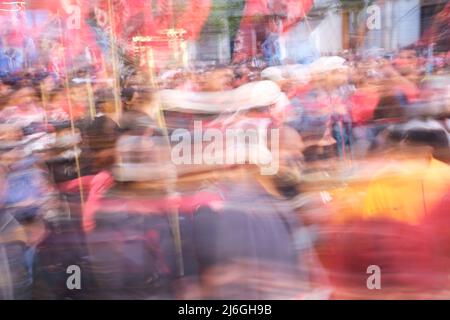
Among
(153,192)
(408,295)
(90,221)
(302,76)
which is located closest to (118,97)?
(153,192)

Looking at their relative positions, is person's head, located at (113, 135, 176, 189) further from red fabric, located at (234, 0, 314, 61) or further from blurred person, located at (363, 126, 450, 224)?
blurred person, located at (363, 126, 450, 224)

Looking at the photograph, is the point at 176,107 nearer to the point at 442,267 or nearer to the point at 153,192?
the point at 153,192

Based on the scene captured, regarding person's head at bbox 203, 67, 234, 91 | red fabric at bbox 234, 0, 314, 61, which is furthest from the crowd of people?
red fabric at bbox 234, 0, 314, 61

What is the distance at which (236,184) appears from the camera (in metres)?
1.99

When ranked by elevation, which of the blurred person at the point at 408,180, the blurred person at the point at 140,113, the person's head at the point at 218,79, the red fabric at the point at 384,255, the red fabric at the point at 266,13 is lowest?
the red fabric at the point at 384,255

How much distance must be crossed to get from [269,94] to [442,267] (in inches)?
40.1

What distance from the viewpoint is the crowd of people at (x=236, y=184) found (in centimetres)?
192

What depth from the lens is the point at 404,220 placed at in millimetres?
1973

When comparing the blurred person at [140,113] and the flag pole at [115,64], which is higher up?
the flag pole at [115,64]

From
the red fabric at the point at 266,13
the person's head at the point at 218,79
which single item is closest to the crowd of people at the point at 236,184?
the person's head at the point at 218,79

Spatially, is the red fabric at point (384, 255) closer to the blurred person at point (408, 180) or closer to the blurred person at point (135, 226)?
the blurred person at point (408, 180)

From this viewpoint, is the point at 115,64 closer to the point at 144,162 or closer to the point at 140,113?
the point at 140,113

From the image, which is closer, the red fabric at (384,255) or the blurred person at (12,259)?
the red fabric at (384,255)

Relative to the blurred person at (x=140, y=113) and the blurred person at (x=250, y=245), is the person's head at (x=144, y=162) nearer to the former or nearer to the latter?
the blurred person at (x=140, y=113)
